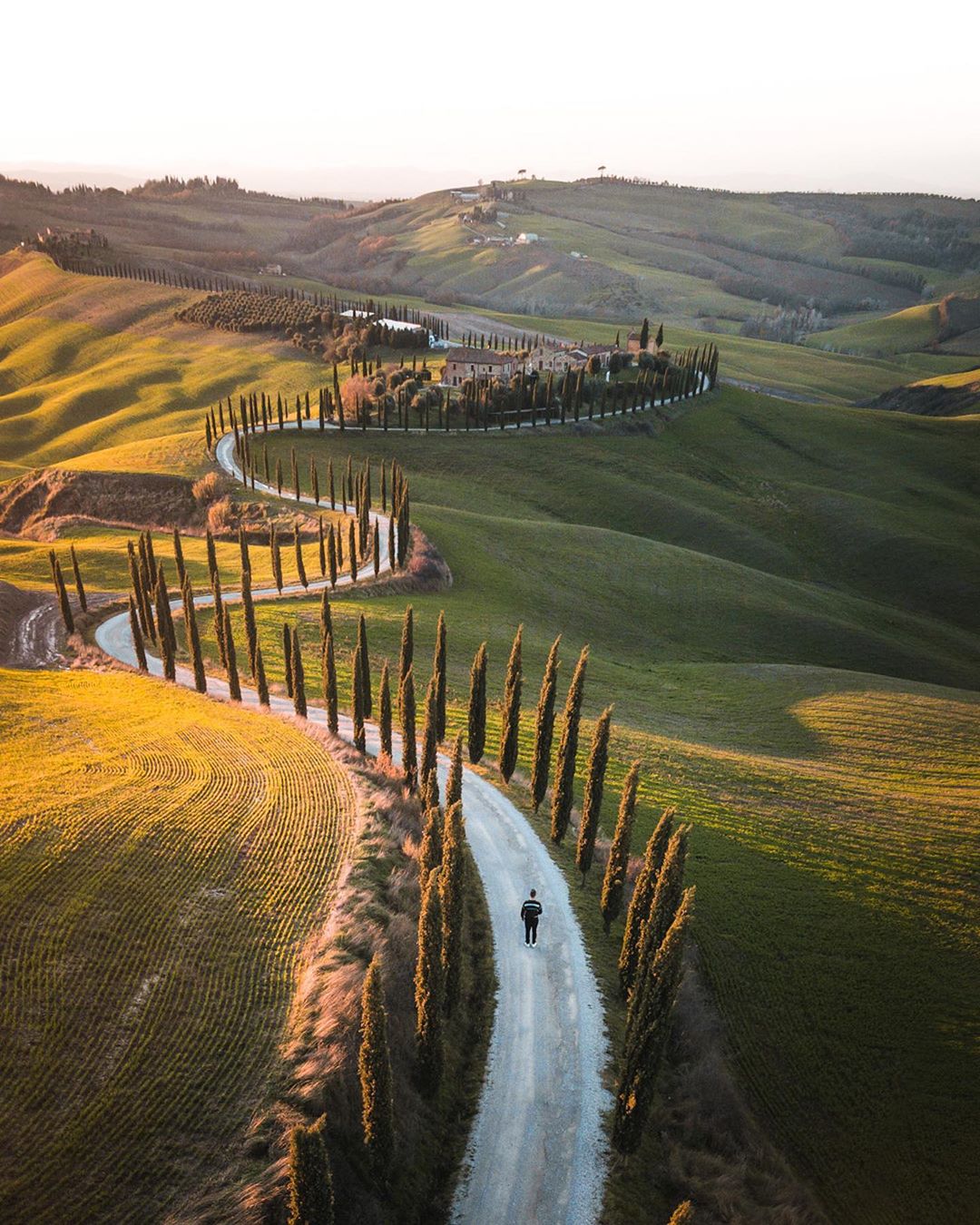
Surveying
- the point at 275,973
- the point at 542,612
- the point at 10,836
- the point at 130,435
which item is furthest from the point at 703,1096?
the point at 130,435

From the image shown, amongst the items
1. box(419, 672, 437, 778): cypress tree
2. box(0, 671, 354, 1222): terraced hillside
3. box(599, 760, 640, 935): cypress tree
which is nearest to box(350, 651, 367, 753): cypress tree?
box(0, 671, 354, 1222): terraced hillside

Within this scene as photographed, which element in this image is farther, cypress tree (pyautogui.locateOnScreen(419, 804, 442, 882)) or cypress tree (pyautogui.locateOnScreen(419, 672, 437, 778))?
cypress tree (pyautogui.locateOnScreen(419, 672, 437, 778))

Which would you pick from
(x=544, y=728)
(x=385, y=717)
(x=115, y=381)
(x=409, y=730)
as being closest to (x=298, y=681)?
(x=385, y=717)

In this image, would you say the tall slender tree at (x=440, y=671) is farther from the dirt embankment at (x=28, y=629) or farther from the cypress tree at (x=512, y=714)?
the dirt embankment at (x=28, y=629)

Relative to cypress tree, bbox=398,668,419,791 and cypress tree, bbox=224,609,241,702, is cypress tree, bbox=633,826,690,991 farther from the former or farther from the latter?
cypress tree, bbox=224,609,241,702

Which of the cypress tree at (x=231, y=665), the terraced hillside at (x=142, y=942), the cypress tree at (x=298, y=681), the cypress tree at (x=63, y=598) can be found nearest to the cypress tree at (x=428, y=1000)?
the terraced hillside at (x=142, y=942)

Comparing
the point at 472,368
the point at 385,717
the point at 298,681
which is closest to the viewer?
the point at 385,717

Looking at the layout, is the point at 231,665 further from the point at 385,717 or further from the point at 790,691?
the point at 790,691
